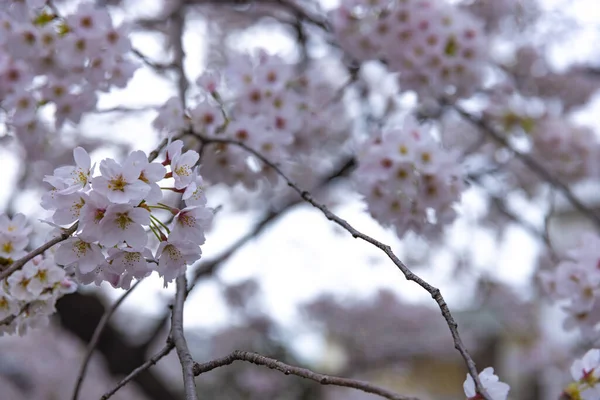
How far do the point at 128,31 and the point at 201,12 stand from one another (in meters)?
2.66

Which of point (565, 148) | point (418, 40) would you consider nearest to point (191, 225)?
point (418, 40)

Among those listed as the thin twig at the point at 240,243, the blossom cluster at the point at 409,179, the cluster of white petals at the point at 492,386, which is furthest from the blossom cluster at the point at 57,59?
the cluster of white petals at the point at 492,386

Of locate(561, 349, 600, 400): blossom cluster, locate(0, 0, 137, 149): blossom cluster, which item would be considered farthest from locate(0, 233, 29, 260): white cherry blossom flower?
locate(561, 349, 600, 400): blossom cluster

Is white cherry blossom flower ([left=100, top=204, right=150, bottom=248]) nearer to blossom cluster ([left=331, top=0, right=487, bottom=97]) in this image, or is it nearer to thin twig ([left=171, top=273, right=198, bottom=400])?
thin twig ([left=171, top=273, right=198, bottom=400])

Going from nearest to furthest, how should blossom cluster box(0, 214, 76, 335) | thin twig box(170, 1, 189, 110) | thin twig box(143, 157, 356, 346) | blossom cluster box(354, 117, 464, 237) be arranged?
blossom cluster box(0, 214, 76, 335)
blossom cluster box(354, 117, 464, 237)
thin twig box(170, 1, 189, 110)
thin twig box(143, 157, 356, 346)

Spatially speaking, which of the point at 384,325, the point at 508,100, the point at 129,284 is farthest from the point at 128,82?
the point at 384,325

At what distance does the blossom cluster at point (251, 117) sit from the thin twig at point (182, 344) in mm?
438

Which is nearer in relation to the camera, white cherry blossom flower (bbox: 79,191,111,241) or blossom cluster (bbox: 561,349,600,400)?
white cherry blossom flower (bbox: 79,191,111,241)

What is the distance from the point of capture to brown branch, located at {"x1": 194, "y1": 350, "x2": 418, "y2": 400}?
73cm

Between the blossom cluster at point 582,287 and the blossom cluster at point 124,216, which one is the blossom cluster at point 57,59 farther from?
the blossom cluster at point 582,287

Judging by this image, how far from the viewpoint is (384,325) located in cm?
612

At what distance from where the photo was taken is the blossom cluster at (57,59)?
167cm

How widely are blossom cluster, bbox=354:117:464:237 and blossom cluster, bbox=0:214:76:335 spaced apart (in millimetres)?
822

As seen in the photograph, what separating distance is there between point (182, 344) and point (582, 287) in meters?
1.10
